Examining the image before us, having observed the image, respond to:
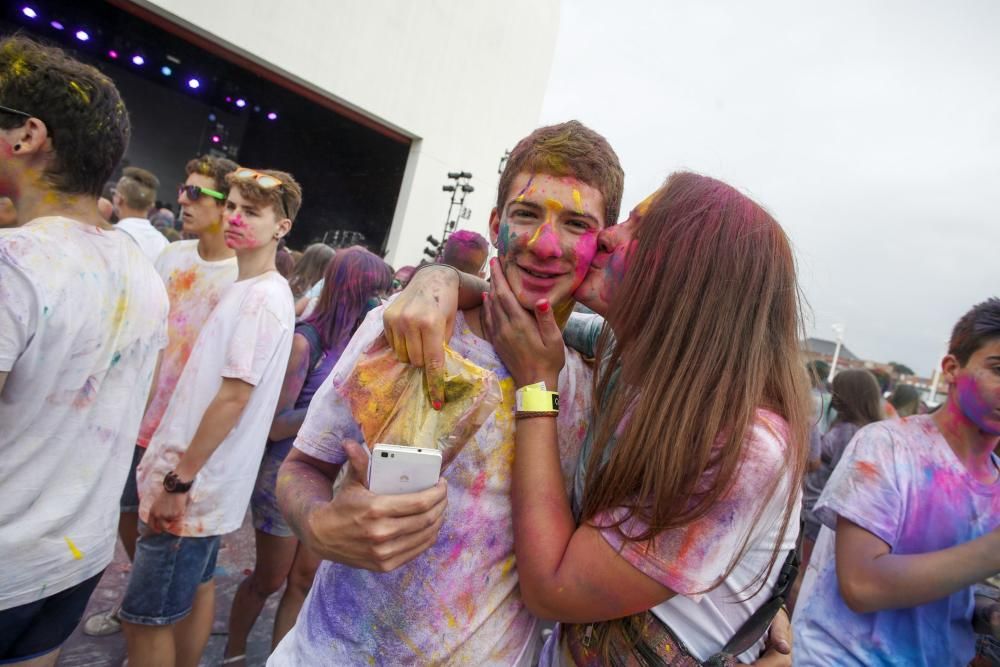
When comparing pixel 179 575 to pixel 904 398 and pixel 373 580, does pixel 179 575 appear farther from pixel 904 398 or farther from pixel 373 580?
pixel 904 398

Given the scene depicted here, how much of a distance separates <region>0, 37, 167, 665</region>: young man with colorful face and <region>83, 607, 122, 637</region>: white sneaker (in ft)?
4.49

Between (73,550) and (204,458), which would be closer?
(73,550)

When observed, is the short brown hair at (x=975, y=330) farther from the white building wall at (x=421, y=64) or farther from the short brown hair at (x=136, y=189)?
the white building wall at (x=421, y=64)

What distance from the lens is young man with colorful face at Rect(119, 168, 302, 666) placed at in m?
2.10

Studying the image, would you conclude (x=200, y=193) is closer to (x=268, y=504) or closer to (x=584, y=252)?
(x=268, y=504)

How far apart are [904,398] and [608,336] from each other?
510 cm

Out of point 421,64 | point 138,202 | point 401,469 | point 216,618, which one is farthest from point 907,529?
point 421,64

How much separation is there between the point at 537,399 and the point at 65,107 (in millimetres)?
1619

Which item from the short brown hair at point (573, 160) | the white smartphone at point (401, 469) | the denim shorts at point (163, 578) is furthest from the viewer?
the denim shorts at point (163, 578)

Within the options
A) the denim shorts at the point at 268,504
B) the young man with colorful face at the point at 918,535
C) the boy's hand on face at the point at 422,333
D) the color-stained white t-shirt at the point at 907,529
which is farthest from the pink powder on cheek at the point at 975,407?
the denim shorts at the point at 268,504

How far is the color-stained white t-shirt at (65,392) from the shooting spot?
4.59 feet

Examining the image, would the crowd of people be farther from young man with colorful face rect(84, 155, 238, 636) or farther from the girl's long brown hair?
young man with colorful face rect(84, 155, 238, 636)

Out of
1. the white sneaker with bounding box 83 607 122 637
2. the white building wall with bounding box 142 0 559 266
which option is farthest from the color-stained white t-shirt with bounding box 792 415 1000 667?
the white building wall with bounding box 142 0 559 266

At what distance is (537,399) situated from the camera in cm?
115
